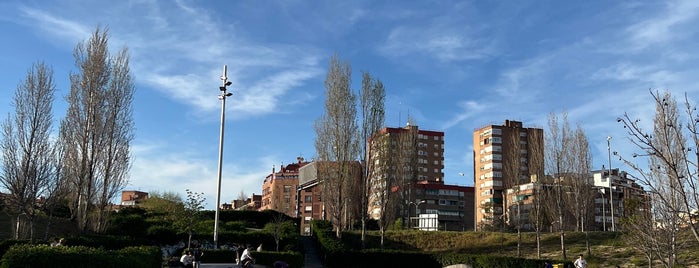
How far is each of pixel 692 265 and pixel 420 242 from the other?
19.1 meters

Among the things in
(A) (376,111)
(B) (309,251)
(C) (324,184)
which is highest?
(A) (376,111)

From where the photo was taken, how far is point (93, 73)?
35.2 meters

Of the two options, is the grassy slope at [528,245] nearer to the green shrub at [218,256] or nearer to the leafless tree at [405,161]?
the leafless tree at [405,161]

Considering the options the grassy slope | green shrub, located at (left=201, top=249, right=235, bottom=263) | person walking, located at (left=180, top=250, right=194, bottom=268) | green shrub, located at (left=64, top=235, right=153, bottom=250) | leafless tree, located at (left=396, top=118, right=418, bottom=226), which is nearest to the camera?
person walking, located at (left=180, top=250, right=194, bottom=268)

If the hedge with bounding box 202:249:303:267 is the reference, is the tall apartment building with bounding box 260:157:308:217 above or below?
above

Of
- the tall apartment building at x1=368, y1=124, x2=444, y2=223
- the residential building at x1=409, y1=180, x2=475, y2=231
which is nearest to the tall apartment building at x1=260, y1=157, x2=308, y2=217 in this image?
the residential building at x1=409, y1=180, x2=475, y2=231

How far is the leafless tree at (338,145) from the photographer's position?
1652 inches

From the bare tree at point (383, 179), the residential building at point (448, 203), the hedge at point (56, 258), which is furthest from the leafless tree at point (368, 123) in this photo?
the residential building at point (448, 203)

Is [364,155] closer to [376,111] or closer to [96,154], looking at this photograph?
[376,111]

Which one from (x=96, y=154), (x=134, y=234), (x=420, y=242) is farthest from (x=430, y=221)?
(x=96, y=154)

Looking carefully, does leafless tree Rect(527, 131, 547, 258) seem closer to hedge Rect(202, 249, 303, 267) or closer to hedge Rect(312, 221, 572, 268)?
hedge Rect(312, 221, 572, 268)

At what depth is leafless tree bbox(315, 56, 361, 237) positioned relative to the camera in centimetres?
4197

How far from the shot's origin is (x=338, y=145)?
4203 centimetres

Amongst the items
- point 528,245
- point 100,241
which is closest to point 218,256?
point 100,241
